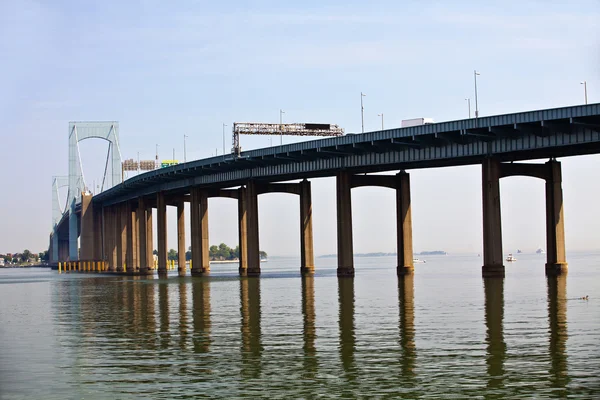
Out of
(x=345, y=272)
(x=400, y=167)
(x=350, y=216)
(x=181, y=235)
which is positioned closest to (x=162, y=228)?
(x=181, y=235)

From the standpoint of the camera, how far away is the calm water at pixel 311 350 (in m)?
29.0

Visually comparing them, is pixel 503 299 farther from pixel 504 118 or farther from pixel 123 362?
pixel 123 362

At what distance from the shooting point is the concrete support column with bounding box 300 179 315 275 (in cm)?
14338

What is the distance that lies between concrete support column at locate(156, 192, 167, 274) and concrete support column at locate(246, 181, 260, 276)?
4199 centimetres

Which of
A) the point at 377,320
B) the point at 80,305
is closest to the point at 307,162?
the point at 80,305

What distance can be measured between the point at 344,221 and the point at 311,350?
8547 centimetres

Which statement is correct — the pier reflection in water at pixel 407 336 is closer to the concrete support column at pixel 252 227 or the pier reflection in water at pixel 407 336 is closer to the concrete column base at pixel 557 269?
the concrete column base at pixel 557 269

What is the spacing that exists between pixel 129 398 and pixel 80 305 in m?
48.1

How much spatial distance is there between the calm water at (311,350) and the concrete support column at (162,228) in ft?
386

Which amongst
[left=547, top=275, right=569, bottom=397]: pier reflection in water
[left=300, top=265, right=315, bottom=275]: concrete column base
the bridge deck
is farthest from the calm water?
[left=300, top=265, right=315, bottom=275]: concrete column base

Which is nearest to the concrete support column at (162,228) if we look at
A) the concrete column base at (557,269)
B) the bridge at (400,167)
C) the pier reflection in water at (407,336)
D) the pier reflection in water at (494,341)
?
the bridge at (400,167)

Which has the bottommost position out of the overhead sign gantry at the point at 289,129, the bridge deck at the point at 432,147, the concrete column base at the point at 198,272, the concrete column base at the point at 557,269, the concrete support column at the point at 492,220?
the concrete column base at the point at 198,272

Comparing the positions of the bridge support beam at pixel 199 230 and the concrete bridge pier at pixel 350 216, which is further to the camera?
the bridge support beam at pixel 199 230

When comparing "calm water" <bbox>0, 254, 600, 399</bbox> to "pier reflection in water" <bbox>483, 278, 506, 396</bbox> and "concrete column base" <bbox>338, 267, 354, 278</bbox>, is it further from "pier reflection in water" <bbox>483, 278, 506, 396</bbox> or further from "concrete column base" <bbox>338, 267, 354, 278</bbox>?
"concrete column base" <bbox>338, 267, 354, 278</bbox>
